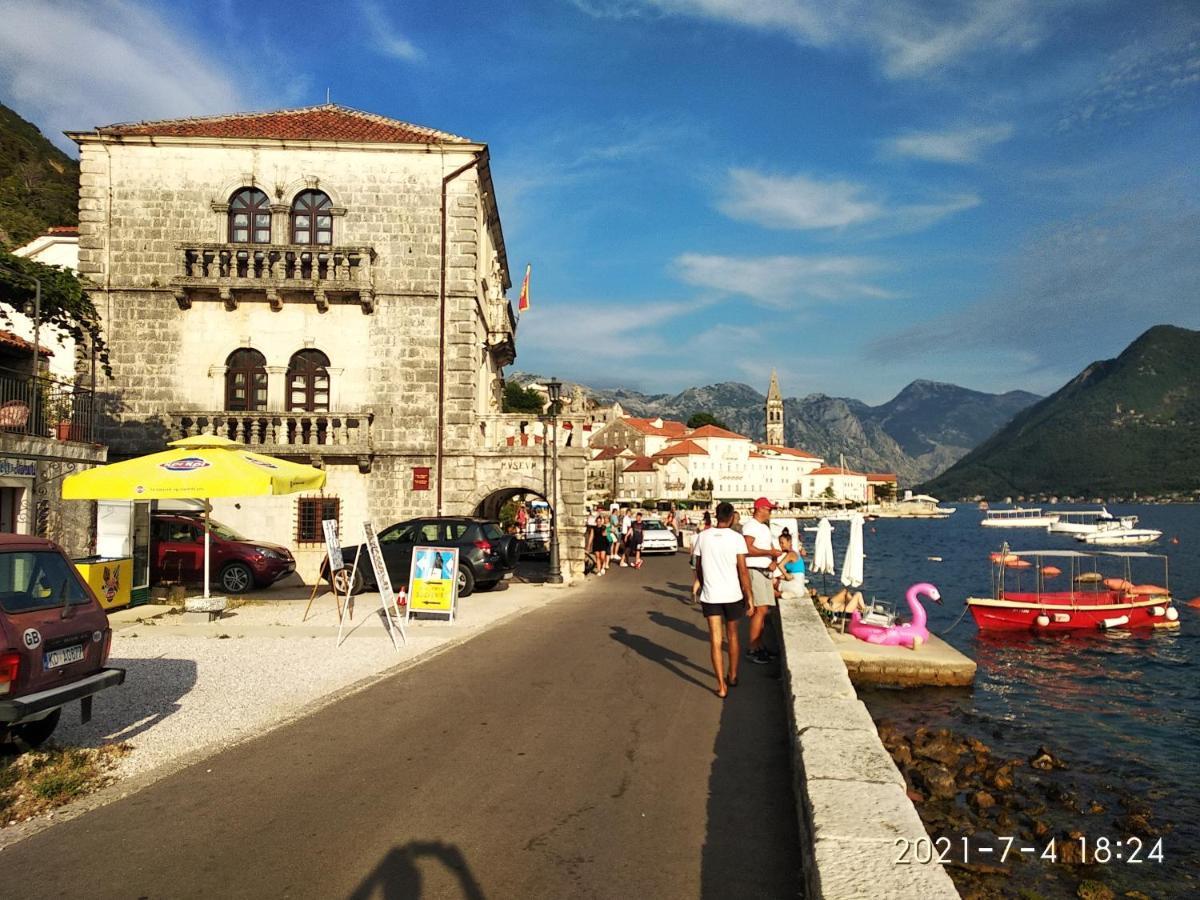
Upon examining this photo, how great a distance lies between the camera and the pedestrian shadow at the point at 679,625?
1323 cm

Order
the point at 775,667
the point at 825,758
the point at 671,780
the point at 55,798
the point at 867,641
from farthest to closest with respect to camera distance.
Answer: the point at 867,641
the point at 775,667
the point at 671,780
the point at 55,798
the point at 825,758

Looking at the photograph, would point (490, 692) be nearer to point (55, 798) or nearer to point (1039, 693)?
point (55, 798)

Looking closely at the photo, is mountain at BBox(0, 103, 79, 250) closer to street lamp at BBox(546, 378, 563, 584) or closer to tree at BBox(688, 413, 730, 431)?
street lamp at BBox(546, 378, 563, 584)

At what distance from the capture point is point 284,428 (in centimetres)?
2116

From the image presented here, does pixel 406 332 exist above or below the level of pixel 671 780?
above

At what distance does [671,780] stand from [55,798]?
439 centimetres

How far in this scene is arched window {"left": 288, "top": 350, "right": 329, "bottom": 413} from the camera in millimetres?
22078

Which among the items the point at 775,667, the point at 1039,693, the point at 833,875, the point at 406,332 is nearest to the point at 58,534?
the point at 406,332

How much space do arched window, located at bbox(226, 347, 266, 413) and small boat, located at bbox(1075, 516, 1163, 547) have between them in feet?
288

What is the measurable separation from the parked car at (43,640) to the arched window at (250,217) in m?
17.0

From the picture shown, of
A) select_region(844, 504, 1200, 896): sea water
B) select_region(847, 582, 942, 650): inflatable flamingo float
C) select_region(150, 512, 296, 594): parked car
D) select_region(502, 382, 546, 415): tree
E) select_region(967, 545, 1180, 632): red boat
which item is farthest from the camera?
select_region(502, 382, 546, 415): tree

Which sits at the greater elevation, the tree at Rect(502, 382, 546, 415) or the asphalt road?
the tree at Rect(502, 382, 546, 415)

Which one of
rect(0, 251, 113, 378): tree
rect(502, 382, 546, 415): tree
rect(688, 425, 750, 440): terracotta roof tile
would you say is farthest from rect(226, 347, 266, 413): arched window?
rect(688, 425, 750, 440): terracotta roof tile

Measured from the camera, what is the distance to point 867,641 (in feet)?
51.1
